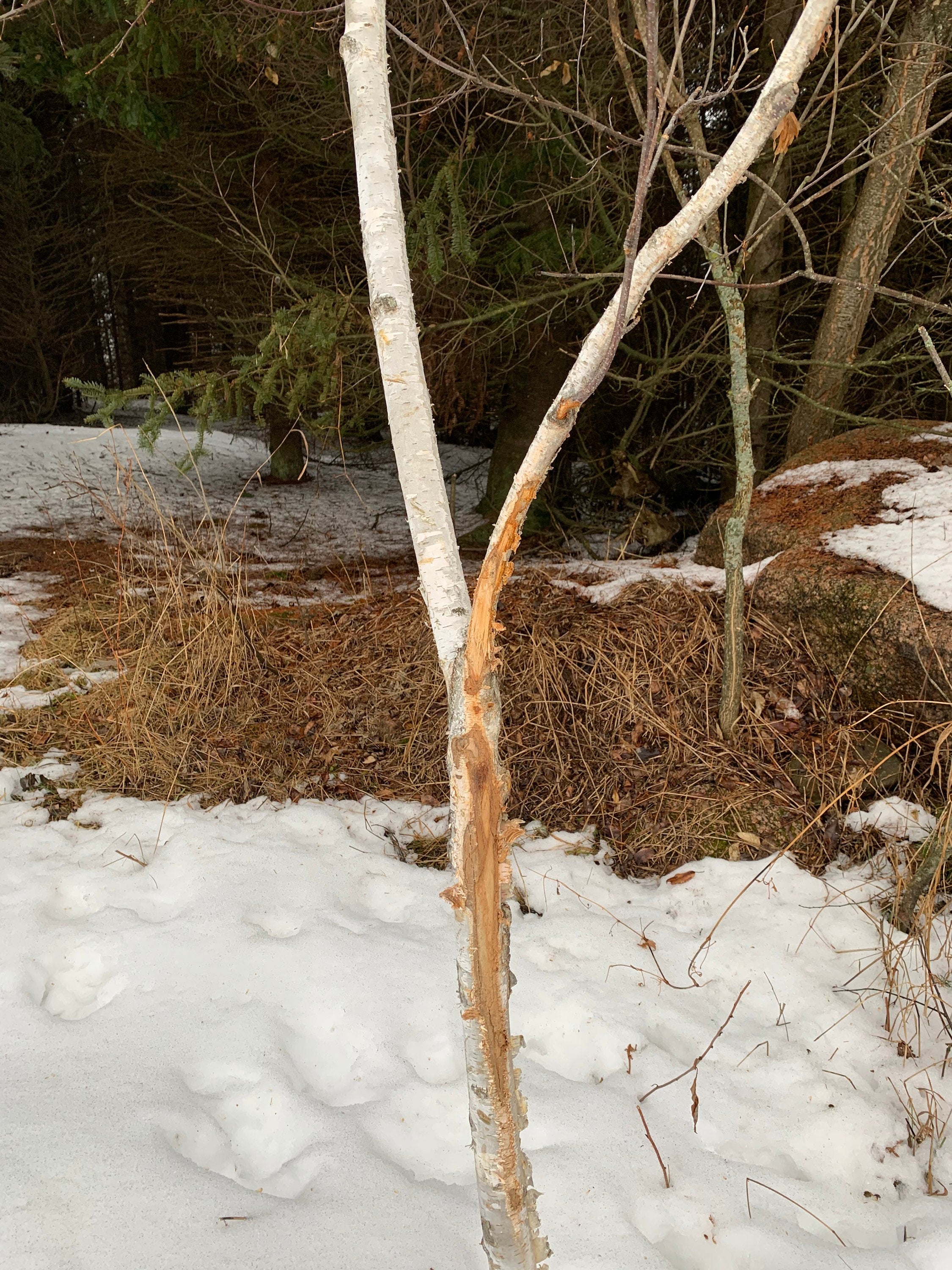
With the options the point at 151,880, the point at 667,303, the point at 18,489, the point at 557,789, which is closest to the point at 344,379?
the point at 667,303

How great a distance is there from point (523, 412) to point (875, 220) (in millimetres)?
2903

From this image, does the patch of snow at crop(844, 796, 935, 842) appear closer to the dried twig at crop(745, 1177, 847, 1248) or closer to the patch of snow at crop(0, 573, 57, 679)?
the dried twig at crop(745, 1177, 847, 1248)

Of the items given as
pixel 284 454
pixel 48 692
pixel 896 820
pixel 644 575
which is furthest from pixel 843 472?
pixel 284 454

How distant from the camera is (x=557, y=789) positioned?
2.89m

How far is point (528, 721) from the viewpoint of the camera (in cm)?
308

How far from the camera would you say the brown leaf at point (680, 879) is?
251cm

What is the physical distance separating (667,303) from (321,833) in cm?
432

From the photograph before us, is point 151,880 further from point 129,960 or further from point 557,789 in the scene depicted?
point 557,789

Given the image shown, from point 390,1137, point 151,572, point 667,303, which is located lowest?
point 390,1137

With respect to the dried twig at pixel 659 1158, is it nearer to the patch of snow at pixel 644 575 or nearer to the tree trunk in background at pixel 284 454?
the patch of snow at pixel 644 575

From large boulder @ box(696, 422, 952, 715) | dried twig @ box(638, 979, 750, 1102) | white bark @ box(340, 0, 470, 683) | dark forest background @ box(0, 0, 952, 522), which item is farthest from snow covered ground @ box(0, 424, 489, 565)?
white bark @ box(340, 0, 470, 683)

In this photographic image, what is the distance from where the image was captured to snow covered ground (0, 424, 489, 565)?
620cm

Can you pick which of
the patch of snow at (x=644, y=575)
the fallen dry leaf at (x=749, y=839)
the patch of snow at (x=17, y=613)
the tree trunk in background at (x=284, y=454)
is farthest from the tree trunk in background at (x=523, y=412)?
the fallen dry leaf at (x=749, y=839)

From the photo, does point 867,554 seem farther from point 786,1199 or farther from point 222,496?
point 222,496
